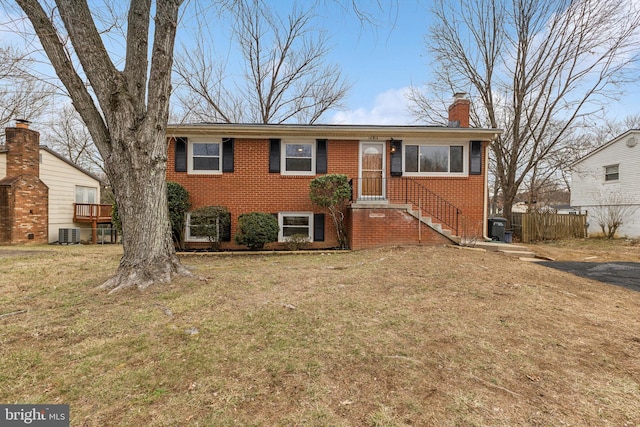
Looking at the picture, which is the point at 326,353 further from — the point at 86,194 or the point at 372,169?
the point at 86,194

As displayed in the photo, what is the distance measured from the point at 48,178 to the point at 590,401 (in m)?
19.9

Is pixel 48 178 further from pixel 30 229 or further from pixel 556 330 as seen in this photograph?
pixel 556 330

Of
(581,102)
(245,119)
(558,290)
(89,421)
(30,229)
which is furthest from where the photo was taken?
(245,119)

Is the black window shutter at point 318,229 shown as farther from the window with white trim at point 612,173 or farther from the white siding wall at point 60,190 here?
the window with white trim at point 612,173

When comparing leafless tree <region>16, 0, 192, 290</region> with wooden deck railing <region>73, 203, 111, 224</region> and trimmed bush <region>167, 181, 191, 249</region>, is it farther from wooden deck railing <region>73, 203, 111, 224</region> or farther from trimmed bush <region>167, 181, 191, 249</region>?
A: wooden deck railing <region>73, 203, 111, 224</region>

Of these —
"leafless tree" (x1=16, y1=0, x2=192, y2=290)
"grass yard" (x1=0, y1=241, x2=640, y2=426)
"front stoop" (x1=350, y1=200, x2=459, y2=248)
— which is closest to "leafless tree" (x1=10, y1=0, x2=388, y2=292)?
"leafless tree" (x1=16, y1=0, x2=192, y2=290)

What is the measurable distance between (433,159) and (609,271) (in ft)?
17.8

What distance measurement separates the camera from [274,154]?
9945mm

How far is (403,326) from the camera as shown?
131 inches

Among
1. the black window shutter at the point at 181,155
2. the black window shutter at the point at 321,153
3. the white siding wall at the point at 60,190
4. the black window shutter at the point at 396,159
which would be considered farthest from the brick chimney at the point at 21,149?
the black window shutter at the point at 396,159

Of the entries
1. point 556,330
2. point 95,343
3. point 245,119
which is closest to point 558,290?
point 556,330

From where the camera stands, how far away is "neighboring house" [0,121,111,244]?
42.0ft

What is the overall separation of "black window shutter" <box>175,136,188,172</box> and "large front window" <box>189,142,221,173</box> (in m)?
0.27

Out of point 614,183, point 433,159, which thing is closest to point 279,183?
point 433,159
